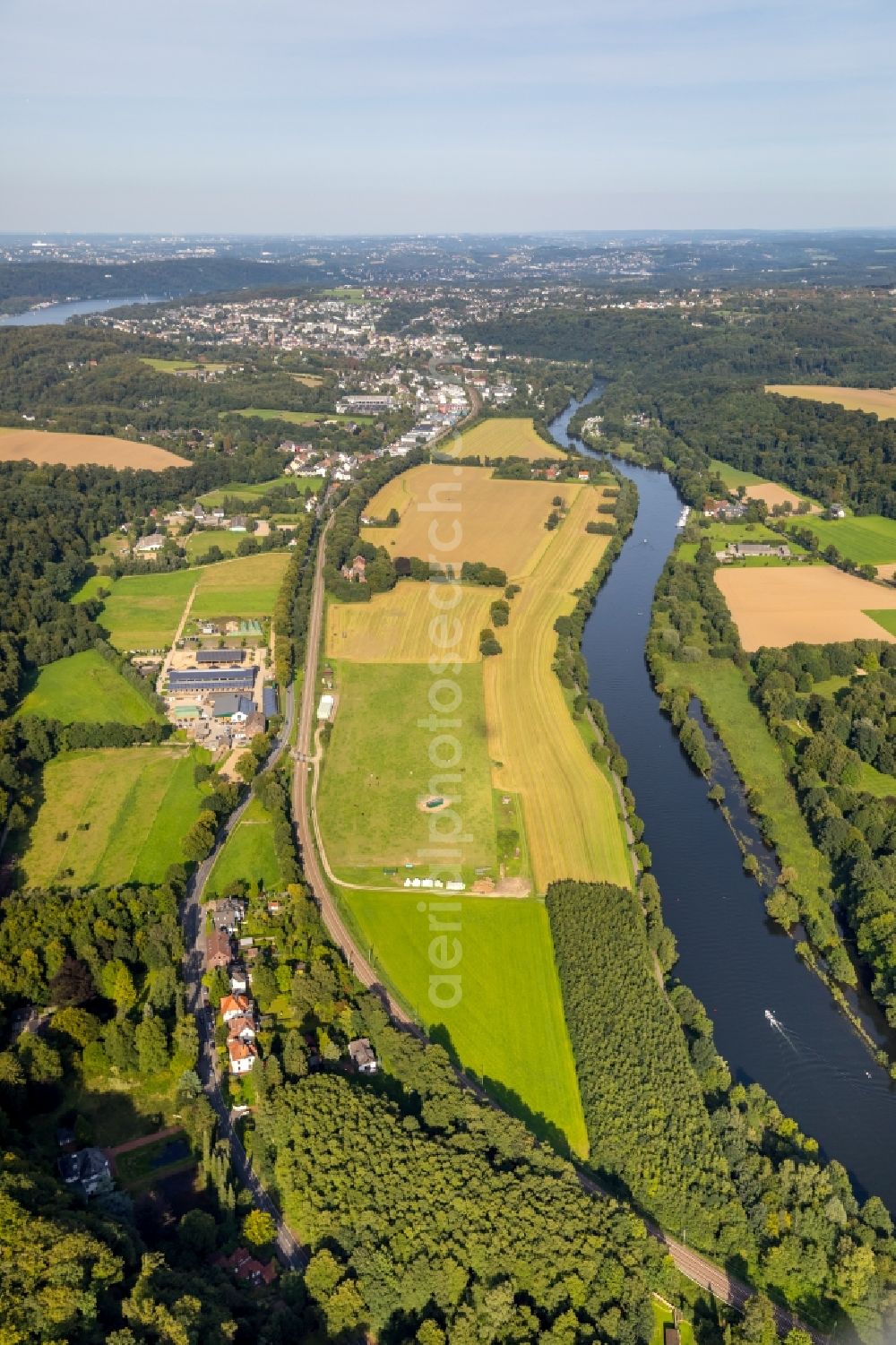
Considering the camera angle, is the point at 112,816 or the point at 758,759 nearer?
the point at 112,816

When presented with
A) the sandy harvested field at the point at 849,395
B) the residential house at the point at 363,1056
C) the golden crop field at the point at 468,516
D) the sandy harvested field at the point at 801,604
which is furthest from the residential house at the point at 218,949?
the sandy harvested field at the point at 849,395

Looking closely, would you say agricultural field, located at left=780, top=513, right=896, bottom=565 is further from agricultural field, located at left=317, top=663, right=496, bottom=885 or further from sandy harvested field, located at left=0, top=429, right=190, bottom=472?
sandy harvested field, located at left=0, top=429, right=190, bottom=472

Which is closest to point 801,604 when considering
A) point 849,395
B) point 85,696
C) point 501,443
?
point 85,696

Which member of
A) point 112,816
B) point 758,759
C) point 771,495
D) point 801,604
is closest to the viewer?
point 112,816

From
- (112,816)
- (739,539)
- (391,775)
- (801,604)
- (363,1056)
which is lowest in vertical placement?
(363,1056)

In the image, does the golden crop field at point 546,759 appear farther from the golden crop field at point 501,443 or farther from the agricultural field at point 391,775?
the golden crop field at point 501,443

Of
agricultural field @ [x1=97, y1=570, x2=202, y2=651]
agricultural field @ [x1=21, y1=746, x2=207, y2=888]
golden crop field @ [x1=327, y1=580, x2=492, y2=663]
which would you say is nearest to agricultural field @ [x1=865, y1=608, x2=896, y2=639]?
golden crop field @ [x1=327, y1=580, x2=492, y2=663]

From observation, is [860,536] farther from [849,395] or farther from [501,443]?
[501,443]
